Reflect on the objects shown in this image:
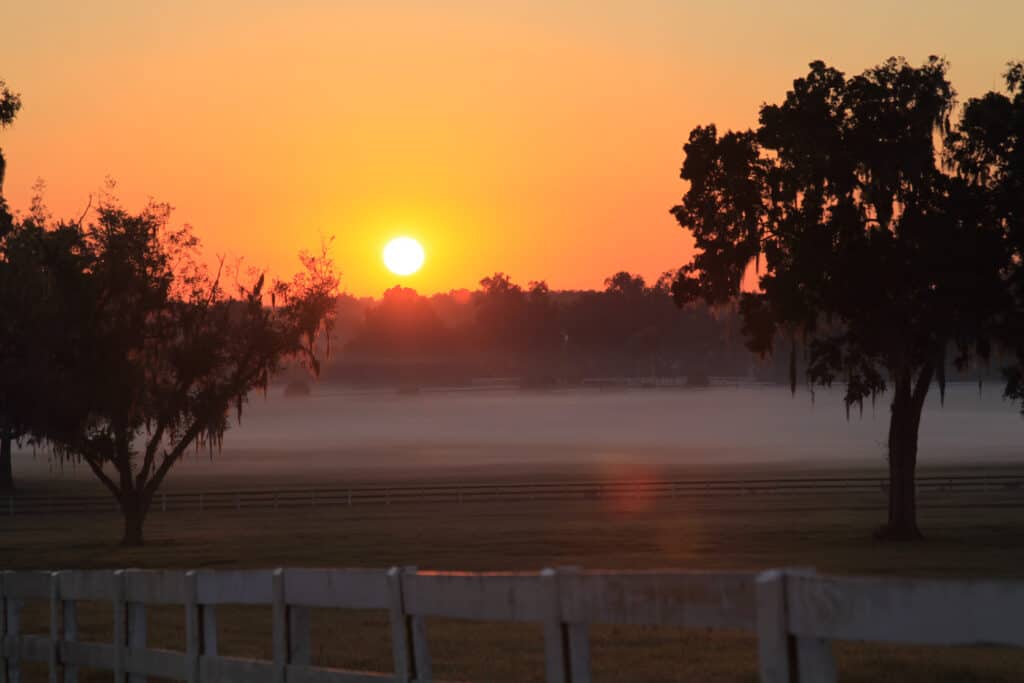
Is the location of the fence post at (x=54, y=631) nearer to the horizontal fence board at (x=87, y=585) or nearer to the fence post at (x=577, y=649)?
the horizontal fence board at (x=87, y=585)

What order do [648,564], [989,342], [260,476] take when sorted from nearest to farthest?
[648,564]
[989,342]
[260,476]

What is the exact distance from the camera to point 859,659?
14.7 m

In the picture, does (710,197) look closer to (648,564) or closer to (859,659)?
(648,564)

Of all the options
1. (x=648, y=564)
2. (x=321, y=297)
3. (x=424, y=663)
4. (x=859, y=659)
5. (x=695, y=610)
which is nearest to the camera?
(x=695, y=610)

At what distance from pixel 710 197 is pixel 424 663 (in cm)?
3832

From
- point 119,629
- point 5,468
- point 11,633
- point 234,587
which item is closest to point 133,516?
point 11,633

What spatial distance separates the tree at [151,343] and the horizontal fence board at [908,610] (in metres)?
40.6

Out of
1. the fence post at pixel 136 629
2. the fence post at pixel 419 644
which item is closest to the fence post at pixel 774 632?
the fence post at pixel 419 644

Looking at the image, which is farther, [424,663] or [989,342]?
[989,342]

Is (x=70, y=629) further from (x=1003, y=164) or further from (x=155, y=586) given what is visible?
(x=1003, y=164)

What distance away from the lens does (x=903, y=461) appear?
44.1 meters

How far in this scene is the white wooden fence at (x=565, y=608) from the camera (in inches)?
173

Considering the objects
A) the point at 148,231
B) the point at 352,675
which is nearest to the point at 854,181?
the point at 148,231

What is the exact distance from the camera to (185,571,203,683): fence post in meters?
8.35
